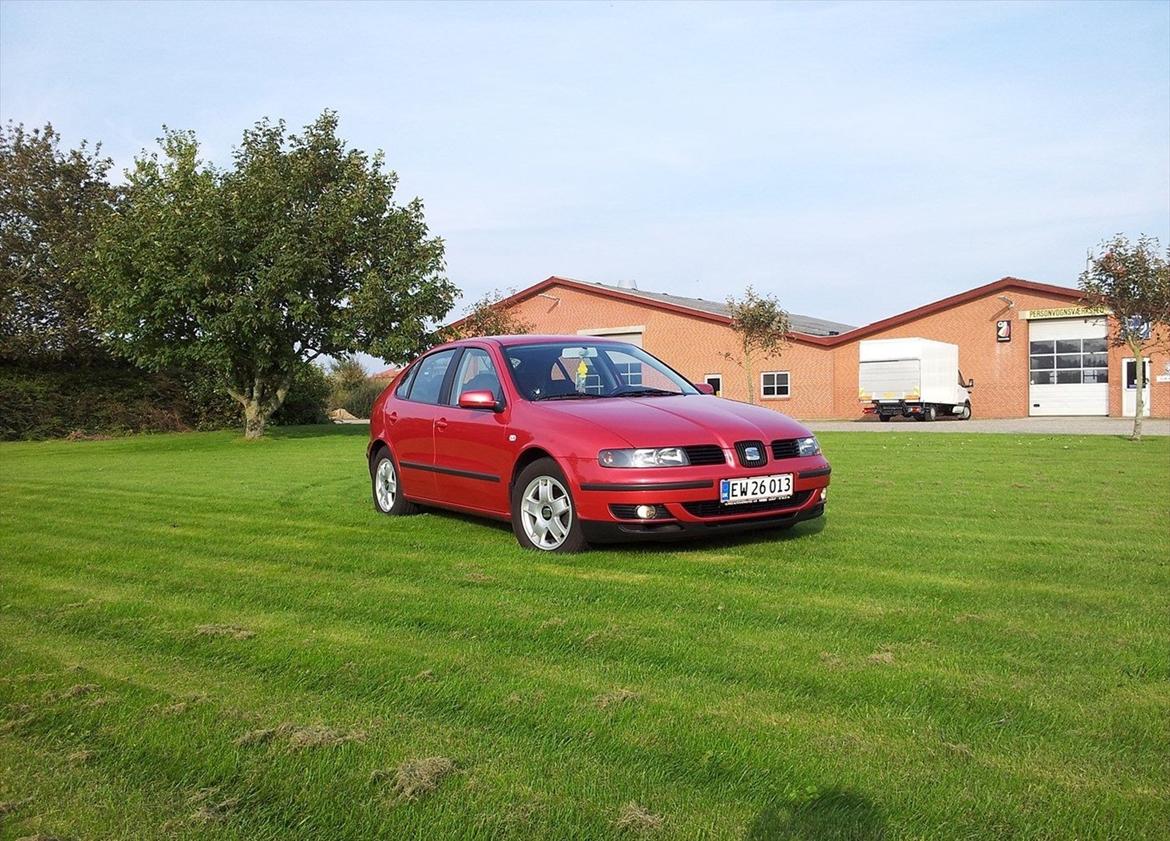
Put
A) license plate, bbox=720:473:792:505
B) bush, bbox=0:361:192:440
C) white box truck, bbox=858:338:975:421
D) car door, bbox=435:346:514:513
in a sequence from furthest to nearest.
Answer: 1. white box truck, bbox=858:338:975:421
2. bush, bbox=0:361:192:440
3. car door, bbox=435:346:514:513
4. license plate, bbox=720:473:792:505

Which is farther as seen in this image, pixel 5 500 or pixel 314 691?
pixel 5 500

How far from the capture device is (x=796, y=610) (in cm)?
488

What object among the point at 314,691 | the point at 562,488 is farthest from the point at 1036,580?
the point at 314,691

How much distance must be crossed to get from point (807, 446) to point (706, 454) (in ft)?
3.20

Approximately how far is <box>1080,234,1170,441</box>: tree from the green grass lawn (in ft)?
58.2

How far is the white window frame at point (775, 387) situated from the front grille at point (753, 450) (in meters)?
37.8

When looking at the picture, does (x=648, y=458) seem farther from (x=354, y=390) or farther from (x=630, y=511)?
(x=354, y=390)

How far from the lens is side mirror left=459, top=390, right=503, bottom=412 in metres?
7.25

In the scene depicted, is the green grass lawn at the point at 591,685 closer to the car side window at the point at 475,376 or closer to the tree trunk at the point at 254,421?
the car side window at the point at 475,376

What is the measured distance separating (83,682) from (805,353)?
4117cm

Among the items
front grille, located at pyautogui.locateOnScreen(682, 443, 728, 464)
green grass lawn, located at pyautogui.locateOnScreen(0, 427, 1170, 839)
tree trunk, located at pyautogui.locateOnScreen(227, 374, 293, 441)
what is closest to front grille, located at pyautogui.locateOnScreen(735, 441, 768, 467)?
front grille, located at pyautogui.locateOnScreen(682, 443, 728, 464)

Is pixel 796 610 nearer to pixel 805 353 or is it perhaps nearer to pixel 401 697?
pixel 401 697

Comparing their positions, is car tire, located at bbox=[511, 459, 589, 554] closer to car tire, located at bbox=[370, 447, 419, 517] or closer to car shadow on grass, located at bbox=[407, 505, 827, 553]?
car shadow on grass, located at bbox=[407, 505, 827, 553]

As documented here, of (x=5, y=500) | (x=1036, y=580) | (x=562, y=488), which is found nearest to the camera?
(x=1036, y=580)
